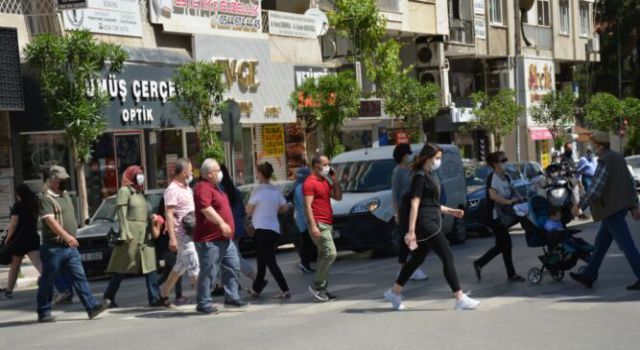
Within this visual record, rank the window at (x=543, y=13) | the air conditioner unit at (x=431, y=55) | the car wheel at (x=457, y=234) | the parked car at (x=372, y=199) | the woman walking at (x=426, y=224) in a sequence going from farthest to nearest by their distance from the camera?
1. the window at (x=543, y=13)
2. the air conditioner unit at (x=431, y=55)
3. the car wheel at (x=457, y=234)
4. the parked car at (x=372, y=199)
5. the woman walking at (x=426, y=224)

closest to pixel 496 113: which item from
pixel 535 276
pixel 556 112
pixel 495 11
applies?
pixel 556 112

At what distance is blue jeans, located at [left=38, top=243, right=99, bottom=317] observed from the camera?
1278 centimetres

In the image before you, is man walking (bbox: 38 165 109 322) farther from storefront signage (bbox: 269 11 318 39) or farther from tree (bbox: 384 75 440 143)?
tree (bbox: 384 75 440 143)

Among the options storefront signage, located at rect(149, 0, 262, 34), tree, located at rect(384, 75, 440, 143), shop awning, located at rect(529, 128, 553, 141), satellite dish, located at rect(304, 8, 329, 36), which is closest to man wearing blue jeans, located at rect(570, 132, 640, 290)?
storefront signage, located at rect(149, 0, 262, 34)

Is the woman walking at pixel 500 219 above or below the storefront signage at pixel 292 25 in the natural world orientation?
below

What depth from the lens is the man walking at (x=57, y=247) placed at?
1276cm

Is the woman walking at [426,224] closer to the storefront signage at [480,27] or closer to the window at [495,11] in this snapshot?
the storefront signage at [480,27]

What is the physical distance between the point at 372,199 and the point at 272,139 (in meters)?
16.2

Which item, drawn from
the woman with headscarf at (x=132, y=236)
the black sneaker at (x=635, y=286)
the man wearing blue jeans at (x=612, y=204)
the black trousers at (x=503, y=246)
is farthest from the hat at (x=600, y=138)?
the woman with headscarf at (x=132, y=236)

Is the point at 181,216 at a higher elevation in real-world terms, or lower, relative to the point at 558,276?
higher

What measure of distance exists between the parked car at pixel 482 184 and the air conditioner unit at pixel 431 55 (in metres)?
15.5

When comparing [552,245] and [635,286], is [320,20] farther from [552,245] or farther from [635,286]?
[635,286]

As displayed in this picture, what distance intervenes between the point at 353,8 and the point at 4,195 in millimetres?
13561

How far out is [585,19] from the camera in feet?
197
